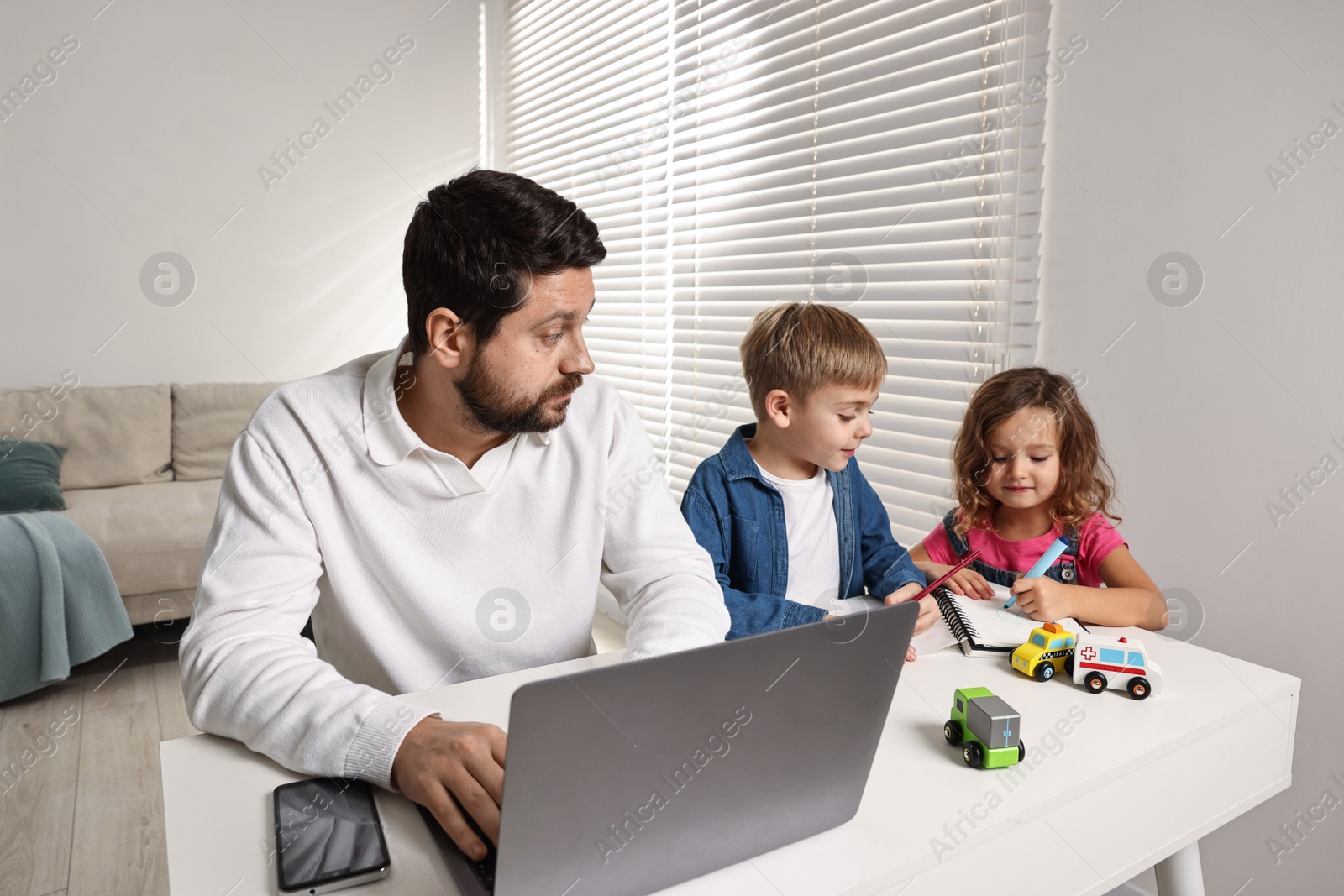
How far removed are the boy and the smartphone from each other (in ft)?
2.45

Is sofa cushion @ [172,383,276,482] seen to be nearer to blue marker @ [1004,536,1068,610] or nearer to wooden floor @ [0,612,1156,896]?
wooden floor @ [0,612,1156,896]

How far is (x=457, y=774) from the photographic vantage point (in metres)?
0.67

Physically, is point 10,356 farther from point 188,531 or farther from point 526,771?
point 526,771

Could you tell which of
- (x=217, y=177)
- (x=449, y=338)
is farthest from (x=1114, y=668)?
(x=217, y=177)

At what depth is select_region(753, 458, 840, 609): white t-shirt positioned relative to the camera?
144cm

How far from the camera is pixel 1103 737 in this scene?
31.9 inches

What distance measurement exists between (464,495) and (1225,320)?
125cm

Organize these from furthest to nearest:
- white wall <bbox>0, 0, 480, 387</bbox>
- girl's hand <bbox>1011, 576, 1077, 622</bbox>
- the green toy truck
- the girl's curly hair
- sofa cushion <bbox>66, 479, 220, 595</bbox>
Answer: white wall <bbox>0, 0, 480, 387</bbox>
sofa cushion <bbox>66, 479, 220, 595</bbox>
the girl's curly hair
girl's hand <bbox>1011, 576, 1077, 622</bbox>
the green toy truck

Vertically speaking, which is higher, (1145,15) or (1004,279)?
(1145,15)

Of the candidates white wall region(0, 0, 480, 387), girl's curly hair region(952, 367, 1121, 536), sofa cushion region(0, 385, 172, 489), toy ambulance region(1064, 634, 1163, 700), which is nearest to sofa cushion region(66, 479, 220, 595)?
sofa cushion region(0, 385, 172, 489)

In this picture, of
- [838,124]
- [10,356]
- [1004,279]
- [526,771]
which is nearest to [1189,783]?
[526,771]

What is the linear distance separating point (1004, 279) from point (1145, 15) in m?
0.50

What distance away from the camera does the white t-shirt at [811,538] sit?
1.44 m

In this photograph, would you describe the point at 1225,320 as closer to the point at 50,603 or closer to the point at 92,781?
the point at 92,781
